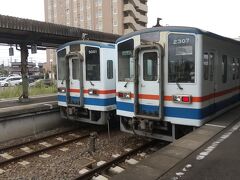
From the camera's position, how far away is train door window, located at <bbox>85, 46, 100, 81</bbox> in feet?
31.4

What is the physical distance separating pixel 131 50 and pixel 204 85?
2.11m

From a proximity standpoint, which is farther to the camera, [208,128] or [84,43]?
[84,43]

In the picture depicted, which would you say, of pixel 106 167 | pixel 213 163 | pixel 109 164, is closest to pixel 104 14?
pixel 109 164

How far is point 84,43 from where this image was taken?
9.87 meters

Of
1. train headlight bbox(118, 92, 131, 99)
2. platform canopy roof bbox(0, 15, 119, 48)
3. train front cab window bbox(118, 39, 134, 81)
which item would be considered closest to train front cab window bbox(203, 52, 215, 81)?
train front cab window bbox(118, 39, 134, 81)

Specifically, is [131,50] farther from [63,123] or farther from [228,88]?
[63,123]

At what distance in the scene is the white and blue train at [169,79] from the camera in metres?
6.64

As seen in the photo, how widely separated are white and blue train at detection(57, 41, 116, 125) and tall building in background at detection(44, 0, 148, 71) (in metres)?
45.3

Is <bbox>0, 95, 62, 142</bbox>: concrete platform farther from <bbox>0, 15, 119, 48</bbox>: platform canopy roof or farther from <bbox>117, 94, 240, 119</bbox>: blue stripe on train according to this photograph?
<bbox>117, 94, 240, 119</bbox>: blue stripe on train

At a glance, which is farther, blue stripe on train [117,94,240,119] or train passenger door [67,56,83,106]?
train passenger door [67,56,83,106]

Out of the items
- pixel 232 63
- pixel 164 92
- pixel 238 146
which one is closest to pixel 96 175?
pixel 164 92

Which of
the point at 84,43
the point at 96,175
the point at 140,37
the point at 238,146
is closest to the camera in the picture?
the point at 238,146

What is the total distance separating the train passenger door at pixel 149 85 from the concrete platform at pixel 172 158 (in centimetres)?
127

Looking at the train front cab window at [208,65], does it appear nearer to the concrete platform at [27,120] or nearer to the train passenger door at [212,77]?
the train passenger door at [212,77]
